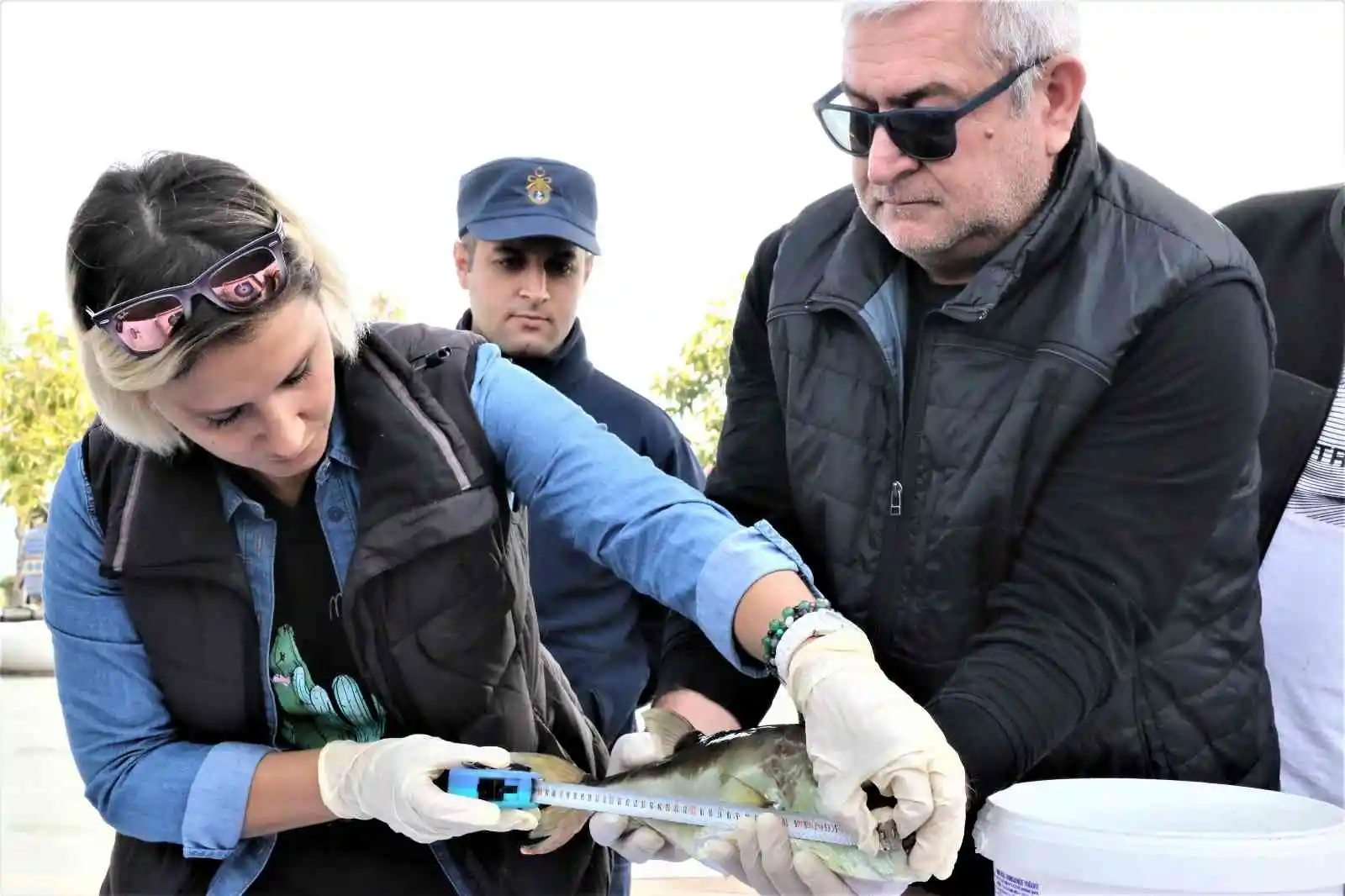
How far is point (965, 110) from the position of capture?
155 centimetres

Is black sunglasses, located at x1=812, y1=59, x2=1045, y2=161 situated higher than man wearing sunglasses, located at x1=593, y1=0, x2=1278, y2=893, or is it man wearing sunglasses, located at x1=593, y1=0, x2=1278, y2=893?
black sunglasses, located at x1=812, y1=59, x2=1045, y2=161

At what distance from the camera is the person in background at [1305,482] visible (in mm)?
1725

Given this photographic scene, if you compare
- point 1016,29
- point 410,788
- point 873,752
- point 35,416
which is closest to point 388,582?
point 410,788

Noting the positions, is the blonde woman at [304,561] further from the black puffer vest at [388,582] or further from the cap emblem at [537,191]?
the cap emblem at [537,191]

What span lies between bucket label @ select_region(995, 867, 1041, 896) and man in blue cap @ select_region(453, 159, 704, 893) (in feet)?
4.22

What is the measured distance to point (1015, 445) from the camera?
5.10 ft

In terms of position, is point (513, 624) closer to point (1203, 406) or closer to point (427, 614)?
point (427, 614)

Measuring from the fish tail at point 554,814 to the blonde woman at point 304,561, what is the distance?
4cm

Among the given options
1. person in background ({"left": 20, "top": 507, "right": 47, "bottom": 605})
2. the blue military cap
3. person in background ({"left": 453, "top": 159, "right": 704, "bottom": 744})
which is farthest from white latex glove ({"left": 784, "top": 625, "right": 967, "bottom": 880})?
person in background ({"left": 20, "top": 507, "right": 47, "bottom": 605})

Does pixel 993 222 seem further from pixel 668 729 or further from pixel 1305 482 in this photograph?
pixel 668 729

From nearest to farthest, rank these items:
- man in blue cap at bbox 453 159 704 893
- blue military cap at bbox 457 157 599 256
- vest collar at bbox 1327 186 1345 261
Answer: vest collar at bbox 1327 186 1345 261
man in blue cap at bbox 453 159 704 893
blue military cap at bbox 457 157 599 256

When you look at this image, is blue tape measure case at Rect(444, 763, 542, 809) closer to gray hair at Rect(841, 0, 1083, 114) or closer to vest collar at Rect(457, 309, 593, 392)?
gray hair at Rect(841, 0, 1083, 114)

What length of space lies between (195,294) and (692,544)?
0.59 meters

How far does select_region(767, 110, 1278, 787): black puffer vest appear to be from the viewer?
1.54 m
